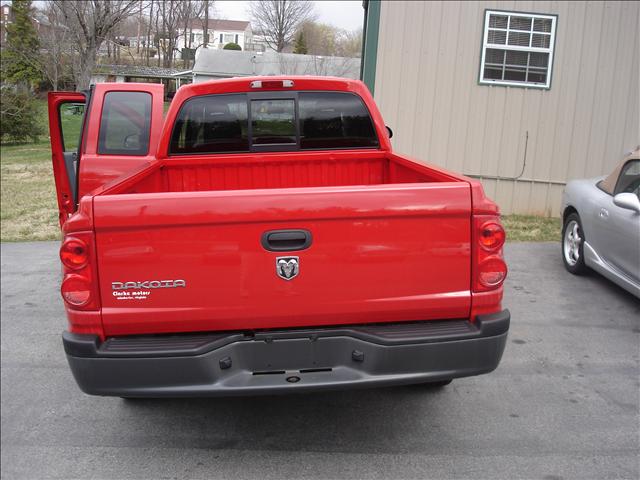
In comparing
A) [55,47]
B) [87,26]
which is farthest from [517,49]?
[55,47]

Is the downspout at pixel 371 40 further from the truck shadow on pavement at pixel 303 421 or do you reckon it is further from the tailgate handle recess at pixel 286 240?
the tailgate handle recess at pixel 286 240

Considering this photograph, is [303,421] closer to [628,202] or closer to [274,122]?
[274,122]

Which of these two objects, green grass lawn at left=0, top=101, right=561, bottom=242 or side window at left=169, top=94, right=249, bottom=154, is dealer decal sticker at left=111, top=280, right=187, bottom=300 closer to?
side window at left=169, top=94, right=249, bottom=154

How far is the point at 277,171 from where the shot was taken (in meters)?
4.76

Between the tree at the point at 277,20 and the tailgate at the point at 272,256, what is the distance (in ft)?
121

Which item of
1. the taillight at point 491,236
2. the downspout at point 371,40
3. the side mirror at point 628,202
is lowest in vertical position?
the side mirror at point 628,202

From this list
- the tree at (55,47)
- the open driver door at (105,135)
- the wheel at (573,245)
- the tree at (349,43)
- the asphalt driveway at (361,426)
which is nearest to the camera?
the asphalt driveway at (361,426)

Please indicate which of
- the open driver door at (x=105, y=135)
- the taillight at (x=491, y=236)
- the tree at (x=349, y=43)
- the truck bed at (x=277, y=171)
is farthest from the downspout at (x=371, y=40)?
the tree at (x=349, y=43)

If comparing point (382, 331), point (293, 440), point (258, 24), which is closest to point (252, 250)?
point (382, 331)

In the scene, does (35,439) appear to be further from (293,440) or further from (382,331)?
(382,331)

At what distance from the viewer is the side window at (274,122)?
4742 millimetres

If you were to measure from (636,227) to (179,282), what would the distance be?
13.8ft

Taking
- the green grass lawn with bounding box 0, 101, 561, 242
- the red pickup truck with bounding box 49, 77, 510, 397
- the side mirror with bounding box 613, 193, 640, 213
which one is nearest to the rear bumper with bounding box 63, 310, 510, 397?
the red pickup truck with bounding box 49, 77, 510, 397

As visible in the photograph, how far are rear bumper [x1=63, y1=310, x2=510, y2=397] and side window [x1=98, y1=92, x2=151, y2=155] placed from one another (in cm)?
340
